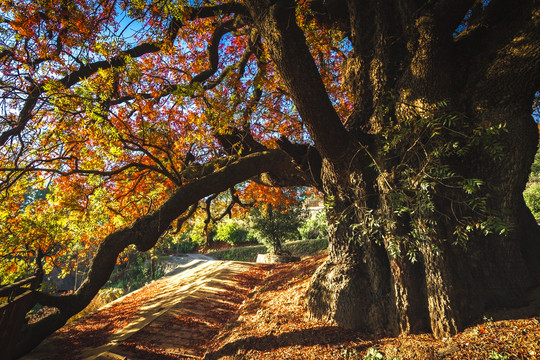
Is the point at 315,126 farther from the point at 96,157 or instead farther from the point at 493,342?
the point at 96,157

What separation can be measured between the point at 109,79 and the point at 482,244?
649cm

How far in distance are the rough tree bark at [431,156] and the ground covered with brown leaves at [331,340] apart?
0.22 m

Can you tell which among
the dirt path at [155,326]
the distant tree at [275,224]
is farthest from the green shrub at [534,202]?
the dirt path at [155,326]

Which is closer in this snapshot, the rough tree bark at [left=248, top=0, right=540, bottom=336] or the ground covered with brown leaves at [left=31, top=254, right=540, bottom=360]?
the ground covered with brown leaves at [left=31, top=254, right=540, bottom=360]

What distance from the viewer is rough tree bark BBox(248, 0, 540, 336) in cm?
290

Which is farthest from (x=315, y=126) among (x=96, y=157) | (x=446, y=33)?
(x=96, y=157)

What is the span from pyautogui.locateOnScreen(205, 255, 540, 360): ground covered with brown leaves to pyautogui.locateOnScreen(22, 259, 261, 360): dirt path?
672mm

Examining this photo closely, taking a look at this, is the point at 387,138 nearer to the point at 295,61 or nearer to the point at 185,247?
the point at 295,61

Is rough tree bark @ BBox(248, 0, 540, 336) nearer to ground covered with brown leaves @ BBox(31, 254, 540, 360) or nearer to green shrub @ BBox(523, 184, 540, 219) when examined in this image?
ground covered with brown leaves @ BBox(31, 254, 540, 360)

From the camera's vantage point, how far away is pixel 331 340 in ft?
11.3

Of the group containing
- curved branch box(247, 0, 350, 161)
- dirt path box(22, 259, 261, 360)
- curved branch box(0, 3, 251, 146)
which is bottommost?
dirt path box(22, 259, 261, 360)

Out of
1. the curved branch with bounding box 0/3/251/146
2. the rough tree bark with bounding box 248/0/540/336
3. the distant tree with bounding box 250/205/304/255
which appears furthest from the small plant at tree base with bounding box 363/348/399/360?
the distant tree with bounding box 250/205/304/255

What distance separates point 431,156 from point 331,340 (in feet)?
9.04

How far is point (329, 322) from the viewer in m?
3.82
